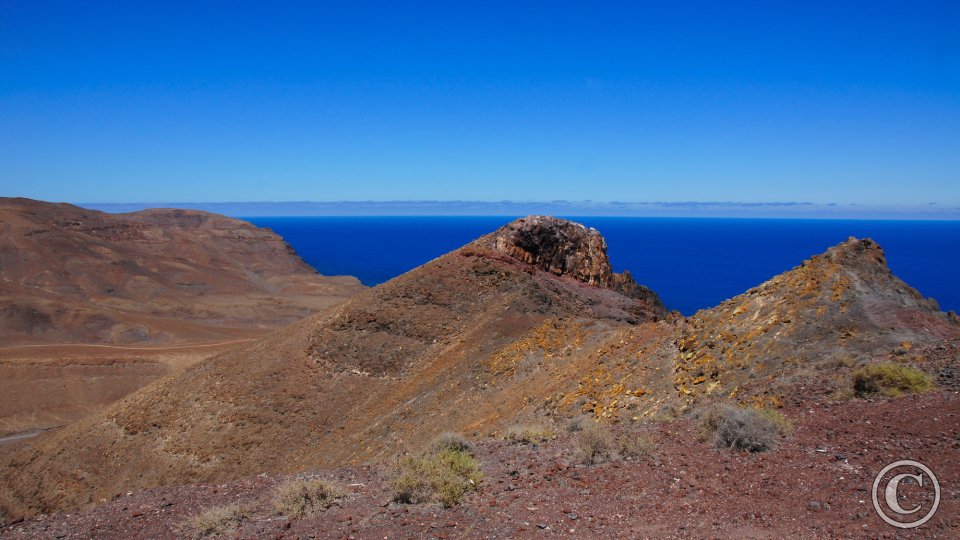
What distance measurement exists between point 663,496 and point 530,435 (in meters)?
4.10

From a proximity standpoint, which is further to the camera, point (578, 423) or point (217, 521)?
point (578, 423)

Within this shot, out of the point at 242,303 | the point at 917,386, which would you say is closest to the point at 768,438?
the point at 917,386

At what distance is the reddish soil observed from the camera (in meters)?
7.90

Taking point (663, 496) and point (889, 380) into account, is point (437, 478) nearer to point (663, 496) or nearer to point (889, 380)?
point (663, 496)

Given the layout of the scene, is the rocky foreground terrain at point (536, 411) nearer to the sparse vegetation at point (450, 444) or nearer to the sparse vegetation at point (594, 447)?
the sparse vegetation at point (594, 447)

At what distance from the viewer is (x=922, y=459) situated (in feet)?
28.7

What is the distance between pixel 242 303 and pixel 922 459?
8553 cm

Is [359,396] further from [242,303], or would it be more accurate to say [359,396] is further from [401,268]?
[401,268]

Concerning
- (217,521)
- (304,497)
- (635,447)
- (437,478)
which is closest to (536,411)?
(635,447)

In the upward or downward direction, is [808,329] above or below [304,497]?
above

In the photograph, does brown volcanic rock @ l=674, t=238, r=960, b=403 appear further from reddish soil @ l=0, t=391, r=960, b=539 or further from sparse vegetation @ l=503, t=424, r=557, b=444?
sparse vegetation @ l=503, t=424, r=557, b=444

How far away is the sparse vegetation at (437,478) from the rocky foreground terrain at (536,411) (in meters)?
0.18

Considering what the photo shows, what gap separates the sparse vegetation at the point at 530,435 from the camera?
1259 cm

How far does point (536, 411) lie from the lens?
53.7 feet
